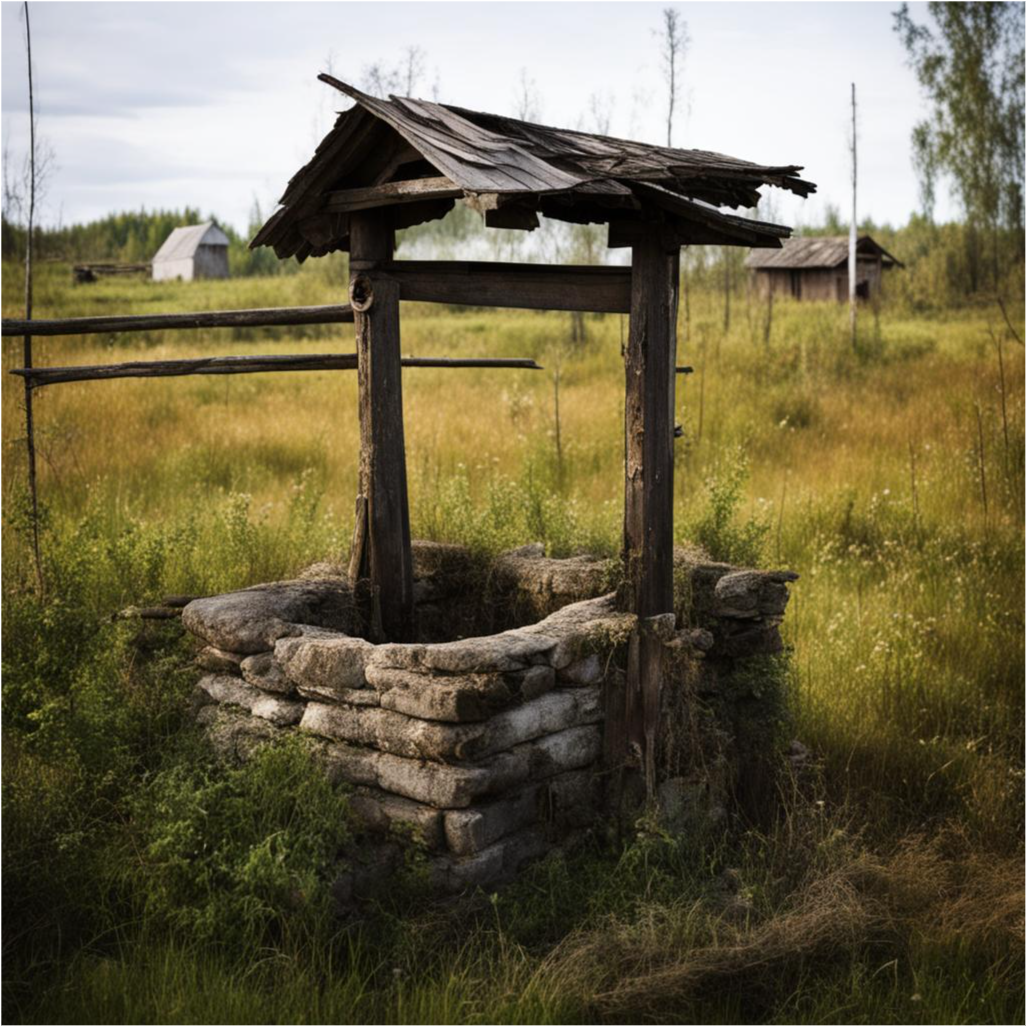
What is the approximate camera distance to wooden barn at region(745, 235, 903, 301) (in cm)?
3083

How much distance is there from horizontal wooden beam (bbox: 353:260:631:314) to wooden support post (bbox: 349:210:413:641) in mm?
99

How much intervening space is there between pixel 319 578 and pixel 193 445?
251 inches

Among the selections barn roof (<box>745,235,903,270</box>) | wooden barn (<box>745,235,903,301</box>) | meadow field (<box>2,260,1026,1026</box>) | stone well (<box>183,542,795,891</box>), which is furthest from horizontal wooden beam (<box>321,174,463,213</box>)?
wooden barn (<box>745,235,903,301</box>)

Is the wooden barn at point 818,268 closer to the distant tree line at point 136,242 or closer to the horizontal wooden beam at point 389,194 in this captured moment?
the distant tree line at point 136,242

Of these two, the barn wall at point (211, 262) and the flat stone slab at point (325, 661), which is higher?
the barn wall at point (211, 262)

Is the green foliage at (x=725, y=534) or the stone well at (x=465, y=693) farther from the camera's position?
the green foliage at (x=725, y=534)

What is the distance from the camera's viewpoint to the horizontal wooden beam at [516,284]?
5.01 meters

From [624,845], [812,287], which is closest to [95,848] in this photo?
[624,845]

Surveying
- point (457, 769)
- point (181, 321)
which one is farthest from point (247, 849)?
point (181, 321)

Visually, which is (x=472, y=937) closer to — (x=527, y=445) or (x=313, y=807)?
(x=313, y=807)

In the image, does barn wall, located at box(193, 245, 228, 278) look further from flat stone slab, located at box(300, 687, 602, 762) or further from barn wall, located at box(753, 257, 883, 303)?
flat stone slab, located at box(300, 687, 602, 762)

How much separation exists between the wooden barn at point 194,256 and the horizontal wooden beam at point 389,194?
1601 inches

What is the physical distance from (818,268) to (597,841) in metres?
29.2

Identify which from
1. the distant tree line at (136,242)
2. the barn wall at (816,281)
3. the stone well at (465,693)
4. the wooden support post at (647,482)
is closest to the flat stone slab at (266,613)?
the stone well at (465,693)
